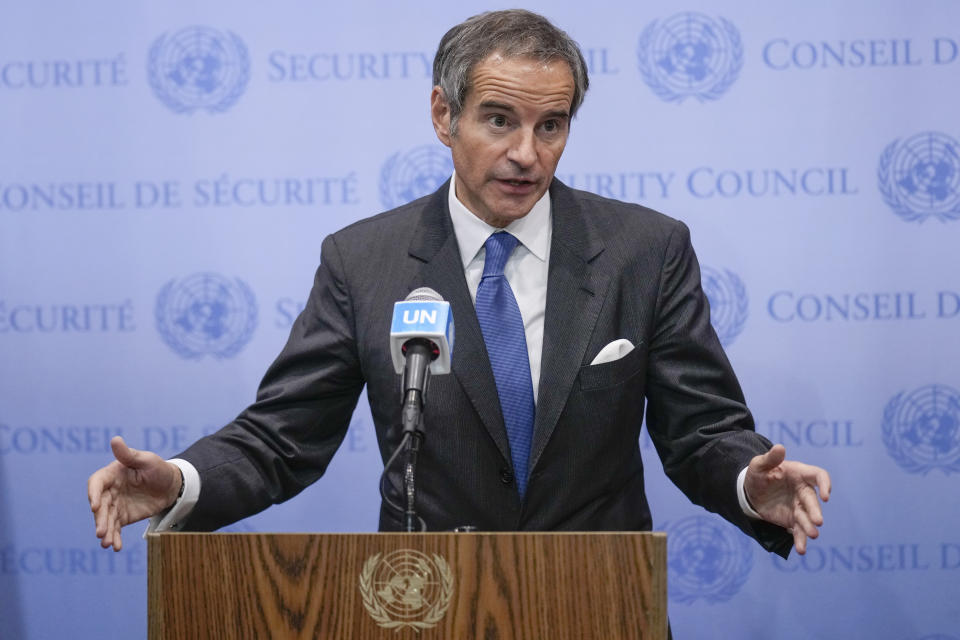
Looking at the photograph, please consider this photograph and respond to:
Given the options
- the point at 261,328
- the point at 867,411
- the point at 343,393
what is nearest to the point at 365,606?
the point at 343,393

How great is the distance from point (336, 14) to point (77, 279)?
105 cm

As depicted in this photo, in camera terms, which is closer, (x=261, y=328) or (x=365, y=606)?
(x=365, y=606)

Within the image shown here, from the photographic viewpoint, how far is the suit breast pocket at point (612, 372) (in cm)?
192

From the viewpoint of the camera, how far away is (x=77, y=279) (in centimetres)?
299

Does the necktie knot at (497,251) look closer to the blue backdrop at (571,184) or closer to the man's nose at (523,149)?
the man's nose at (523,149)

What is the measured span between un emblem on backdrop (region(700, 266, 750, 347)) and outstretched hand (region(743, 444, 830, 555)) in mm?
1200

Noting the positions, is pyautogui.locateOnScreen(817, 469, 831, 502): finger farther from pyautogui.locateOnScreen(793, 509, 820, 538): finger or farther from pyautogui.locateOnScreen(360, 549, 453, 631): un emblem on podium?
pyautogui.locateOnScreen(360, 549, 453, 631): un emblem on podium

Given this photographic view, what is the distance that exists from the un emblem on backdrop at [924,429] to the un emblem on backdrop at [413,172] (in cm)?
139

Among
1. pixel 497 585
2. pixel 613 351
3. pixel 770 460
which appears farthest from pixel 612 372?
pixel 497 585

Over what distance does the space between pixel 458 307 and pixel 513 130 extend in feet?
1.15

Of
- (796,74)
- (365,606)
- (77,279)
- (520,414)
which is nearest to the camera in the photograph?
(365,606)

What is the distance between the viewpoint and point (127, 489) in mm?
1656

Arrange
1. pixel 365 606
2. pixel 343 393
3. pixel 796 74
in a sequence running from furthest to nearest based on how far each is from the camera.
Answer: pixel 796 74
pixel 343 393
pixel 365 606

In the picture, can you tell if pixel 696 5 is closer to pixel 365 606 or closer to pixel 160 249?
pixel 160 249
